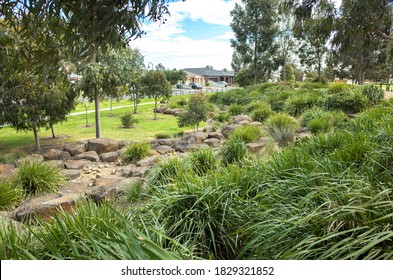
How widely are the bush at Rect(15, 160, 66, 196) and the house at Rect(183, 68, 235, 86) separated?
206 inches

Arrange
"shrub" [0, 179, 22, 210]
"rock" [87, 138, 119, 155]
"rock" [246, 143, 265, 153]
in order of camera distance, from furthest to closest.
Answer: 1. "rock" [87, 138, 119, 155]
2. "rock" [246, 143, 265, 153]
3. "shrub" [0, 179, 22, 210]

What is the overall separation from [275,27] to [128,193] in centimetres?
379

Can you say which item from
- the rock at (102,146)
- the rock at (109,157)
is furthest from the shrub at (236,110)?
the rock at (109,157)

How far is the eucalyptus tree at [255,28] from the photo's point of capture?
4367 mm

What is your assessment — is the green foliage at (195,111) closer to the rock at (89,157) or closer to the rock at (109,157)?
the rock at (109,157)

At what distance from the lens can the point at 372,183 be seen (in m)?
1.23

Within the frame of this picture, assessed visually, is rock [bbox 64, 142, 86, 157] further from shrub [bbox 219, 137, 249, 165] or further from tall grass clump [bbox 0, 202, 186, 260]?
tall grass clump [bbox 0, 202, 186, 260]

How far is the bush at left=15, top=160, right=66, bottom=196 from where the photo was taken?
272 centimetres

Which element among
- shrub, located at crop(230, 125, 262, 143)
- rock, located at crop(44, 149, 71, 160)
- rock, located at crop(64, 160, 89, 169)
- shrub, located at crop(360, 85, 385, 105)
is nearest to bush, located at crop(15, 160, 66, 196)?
rock, located at crop(64, 160, 89, 169)

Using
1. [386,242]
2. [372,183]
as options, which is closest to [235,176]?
[372,183]

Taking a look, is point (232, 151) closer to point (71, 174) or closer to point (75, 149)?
point (71, 174)

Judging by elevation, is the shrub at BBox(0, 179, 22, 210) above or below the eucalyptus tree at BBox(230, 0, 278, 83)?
below

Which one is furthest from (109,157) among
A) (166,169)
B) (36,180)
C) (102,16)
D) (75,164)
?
(102,16)

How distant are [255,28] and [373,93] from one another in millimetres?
2857
